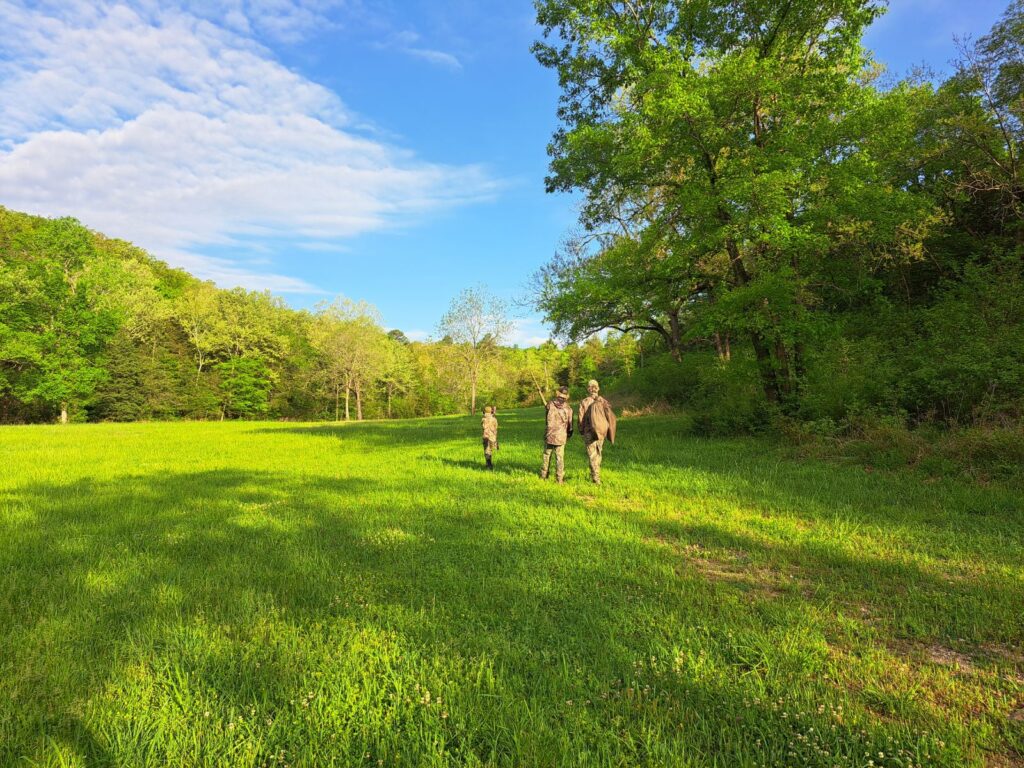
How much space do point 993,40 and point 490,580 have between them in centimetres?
2436

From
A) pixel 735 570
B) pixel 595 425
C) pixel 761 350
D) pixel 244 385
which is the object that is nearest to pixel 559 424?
pixel 595 425

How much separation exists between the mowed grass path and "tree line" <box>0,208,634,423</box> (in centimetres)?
2293

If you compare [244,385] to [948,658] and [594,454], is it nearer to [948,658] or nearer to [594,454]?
[594,454]

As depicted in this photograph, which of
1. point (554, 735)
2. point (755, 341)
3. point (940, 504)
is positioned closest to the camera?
point (554, 735)

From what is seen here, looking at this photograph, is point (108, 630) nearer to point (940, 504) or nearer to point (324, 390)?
point (940, 504)

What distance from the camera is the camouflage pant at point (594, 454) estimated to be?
9812 millimetres

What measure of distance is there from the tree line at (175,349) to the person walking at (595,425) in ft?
60.3

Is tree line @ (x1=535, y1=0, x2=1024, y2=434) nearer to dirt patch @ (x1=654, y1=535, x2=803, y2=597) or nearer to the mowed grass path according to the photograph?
the mowed grass path

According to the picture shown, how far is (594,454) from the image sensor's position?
990 centimetres

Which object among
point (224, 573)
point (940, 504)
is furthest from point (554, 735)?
point (940, 504)

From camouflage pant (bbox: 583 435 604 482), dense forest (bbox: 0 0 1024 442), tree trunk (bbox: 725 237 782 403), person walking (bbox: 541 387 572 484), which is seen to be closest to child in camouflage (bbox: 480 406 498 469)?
person walking (bbox: 541 387 572 484)

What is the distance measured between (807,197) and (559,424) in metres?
11.0

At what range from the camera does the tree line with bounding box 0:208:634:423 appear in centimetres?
3869

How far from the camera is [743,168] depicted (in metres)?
13.5
